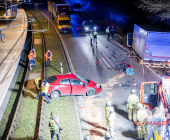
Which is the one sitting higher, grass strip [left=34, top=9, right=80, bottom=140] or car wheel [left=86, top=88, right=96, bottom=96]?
car wheel [left=86, top=88, right=96, bottom=96]

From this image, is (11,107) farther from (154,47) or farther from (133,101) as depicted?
(154,47)

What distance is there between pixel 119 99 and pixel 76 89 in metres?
2.60

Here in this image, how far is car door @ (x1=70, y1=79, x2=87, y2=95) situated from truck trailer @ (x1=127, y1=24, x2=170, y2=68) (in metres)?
7.30

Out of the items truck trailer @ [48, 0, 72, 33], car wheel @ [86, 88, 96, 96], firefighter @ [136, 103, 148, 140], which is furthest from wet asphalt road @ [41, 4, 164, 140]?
truck trailer @ [48, 0, 72, 33]

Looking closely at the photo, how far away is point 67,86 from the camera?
12.2 meters

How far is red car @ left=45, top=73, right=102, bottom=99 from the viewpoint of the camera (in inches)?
474

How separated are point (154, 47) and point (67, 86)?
27.6 feet

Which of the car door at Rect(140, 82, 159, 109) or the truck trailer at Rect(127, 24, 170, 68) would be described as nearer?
the car door at Rect(140, 82, 159, 109)

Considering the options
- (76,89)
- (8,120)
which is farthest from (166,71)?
(8,120)

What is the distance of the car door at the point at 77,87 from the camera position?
40.3 feet

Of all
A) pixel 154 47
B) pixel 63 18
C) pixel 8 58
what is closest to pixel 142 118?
pixel 154 47

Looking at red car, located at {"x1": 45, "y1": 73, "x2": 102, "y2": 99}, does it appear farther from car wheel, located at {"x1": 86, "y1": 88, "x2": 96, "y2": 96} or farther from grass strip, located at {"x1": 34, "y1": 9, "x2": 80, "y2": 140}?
grass strip, located at {"x1": 34, "y1": 9, "x2": 80, "y2": 140}

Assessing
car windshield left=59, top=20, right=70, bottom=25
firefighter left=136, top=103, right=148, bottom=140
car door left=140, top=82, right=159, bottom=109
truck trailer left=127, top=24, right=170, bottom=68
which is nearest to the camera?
firefighter left=136, top=103, right=148, bottom=140

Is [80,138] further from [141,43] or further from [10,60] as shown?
[10,60]
